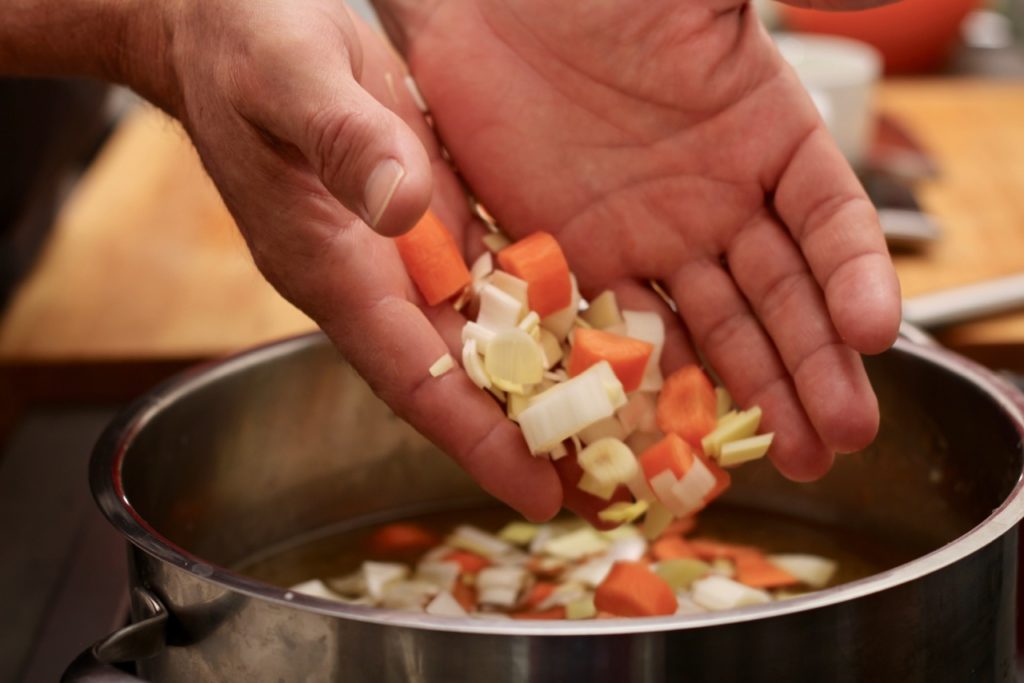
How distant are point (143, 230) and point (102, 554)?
83cm

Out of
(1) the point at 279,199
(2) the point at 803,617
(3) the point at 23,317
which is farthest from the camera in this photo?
(3) the point at 23,317

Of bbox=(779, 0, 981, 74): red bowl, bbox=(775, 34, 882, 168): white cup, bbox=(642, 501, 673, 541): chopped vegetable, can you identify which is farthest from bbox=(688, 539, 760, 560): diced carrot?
bbox=(779, 0, 981, 74): red bowl

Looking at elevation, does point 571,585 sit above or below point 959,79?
above

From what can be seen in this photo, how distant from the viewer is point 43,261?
169cm

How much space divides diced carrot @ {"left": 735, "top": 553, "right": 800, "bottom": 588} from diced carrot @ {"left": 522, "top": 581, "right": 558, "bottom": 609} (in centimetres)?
14

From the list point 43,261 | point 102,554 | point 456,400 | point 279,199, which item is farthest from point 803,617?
point 43,261

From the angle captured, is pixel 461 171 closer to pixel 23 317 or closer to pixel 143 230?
pixel 23 317

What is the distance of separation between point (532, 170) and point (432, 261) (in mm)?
156

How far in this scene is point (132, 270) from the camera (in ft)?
5.42

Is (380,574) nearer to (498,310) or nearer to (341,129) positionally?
(498,310)

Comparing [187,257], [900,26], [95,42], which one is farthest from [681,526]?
A: [900,26]

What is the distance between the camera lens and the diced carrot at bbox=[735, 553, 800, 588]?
3.15 feet

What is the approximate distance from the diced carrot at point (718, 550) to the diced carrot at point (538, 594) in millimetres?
123

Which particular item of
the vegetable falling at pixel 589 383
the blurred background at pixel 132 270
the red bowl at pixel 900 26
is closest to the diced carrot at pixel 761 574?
the vegetable falling at pixel 589 383
